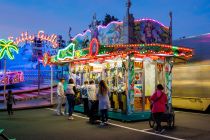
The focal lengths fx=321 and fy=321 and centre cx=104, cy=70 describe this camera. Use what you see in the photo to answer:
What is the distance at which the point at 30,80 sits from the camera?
98.0 ft

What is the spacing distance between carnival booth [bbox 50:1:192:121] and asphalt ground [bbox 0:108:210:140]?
3.66ft

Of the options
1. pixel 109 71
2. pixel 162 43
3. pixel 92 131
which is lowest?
pixel 92 131

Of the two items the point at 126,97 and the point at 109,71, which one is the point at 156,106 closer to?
the point at 126,97

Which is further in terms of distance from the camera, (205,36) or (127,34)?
(205,36)

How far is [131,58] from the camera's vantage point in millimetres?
13539

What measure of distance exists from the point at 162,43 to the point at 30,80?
729 inches

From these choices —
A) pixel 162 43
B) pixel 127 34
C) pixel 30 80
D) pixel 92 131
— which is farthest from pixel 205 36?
pixel 30 80

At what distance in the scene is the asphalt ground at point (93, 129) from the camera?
1004cm

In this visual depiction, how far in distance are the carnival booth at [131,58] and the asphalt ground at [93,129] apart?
1.11m

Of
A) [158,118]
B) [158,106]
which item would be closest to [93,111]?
[158,118]

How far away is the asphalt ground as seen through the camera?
10.0 m

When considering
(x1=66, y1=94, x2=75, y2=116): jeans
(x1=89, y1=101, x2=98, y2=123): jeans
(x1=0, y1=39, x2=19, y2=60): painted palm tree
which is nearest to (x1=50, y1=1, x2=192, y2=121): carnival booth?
(x1=89, y1=101, x2=98, y2=123): jeans

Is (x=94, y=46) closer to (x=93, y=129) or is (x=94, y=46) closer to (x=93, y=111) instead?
(x=93, y=111)

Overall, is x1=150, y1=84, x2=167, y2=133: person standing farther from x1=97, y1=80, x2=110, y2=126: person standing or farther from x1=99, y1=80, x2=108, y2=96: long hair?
x1=99, y1=80, x2=108, y2=96: long hair
